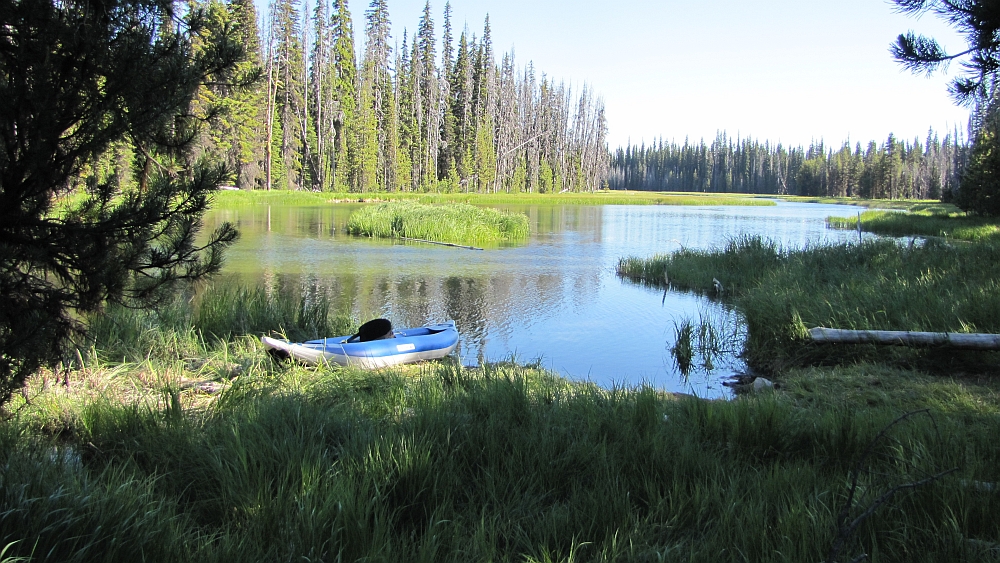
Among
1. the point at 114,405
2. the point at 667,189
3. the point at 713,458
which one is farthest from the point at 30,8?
the point at 667,189

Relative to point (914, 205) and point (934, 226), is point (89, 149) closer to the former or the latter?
point (934, 226)

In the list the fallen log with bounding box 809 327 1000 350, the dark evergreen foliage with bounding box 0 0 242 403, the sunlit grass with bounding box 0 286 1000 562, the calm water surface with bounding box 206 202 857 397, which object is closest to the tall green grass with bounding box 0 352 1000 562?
the sunlit grass with bounding box 0 286 1000 562

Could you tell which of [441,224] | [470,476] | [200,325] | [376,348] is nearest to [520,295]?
[376,348]

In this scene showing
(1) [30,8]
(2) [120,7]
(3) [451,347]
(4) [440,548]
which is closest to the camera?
(4) [440,548]

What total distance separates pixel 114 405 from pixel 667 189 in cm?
14626

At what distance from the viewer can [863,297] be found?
932cm

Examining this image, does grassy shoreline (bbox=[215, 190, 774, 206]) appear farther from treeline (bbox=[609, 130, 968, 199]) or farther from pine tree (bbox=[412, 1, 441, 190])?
treeline (bbox=[609, 130, 968, 199])

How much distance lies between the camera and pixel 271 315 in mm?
8898

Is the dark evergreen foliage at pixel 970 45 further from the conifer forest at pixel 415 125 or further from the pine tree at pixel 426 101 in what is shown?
the pine tree at pixel 426 101

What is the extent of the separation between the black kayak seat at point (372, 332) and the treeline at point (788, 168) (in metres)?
→ 95.3

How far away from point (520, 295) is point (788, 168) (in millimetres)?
133761

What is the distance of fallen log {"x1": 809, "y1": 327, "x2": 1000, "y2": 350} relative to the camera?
21.5ft

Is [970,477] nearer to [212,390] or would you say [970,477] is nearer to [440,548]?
[440,548]

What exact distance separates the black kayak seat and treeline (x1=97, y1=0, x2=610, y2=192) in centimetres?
3911
